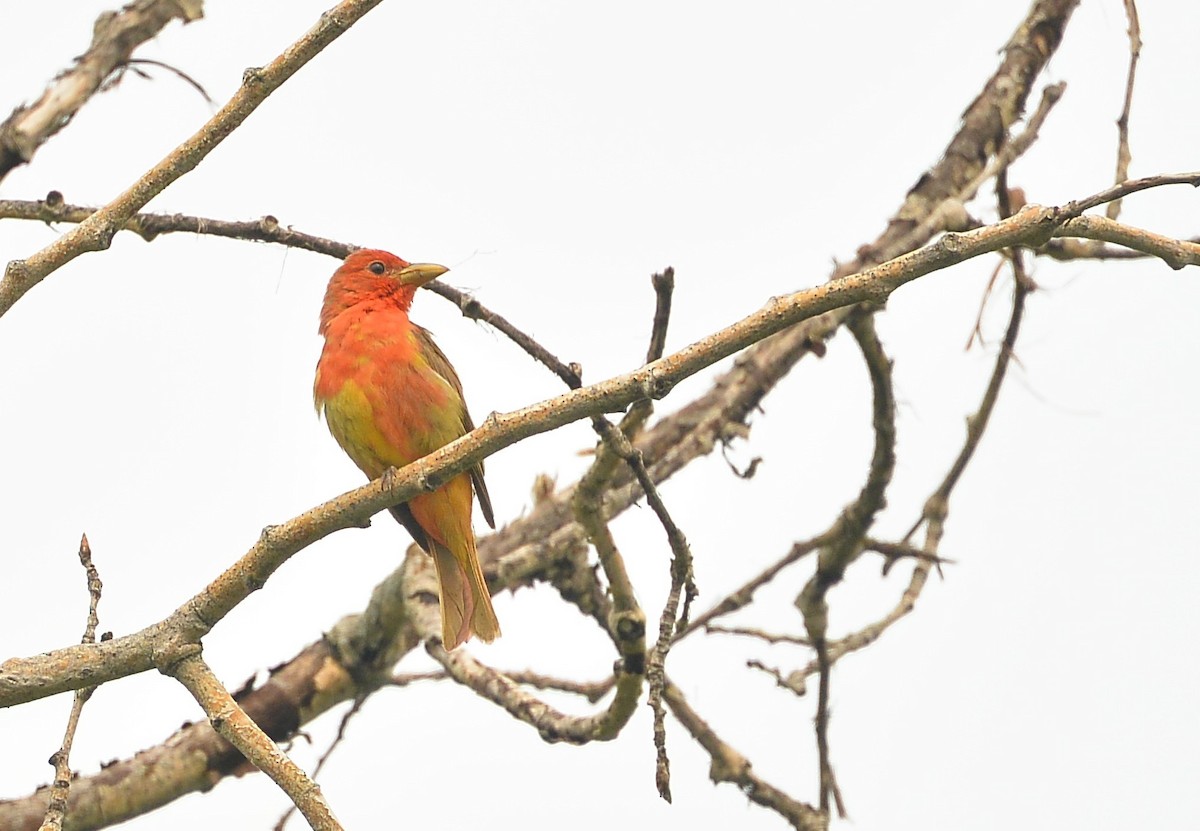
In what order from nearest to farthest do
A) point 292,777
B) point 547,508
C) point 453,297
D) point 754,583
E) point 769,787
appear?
point 292,777 < point 453,297 < point 769,787 < point 754,583 < point 547,508

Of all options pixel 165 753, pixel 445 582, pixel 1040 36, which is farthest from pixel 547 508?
pixel 1040 36

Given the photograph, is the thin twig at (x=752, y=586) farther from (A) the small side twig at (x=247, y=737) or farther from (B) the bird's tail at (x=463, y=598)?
(A) the small side twig at (x=247, y=737)

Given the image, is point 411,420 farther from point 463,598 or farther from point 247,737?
point 247,737

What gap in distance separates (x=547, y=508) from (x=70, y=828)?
7.64ft

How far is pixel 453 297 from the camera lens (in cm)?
452

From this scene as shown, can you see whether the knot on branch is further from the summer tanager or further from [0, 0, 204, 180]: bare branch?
[0, 0, 204, 180]: bare branch

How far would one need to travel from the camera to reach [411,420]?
507 cm

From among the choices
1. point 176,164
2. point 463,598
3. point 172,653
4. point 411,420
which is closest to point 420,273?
point 411,420

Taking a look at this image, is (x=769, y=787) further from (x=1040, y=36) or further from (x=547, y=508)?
(x=1040, y=36)

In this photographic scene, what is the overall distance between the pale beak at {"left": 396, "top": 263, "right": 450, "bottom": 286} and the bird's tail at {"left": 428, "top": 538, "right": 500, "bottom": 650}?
3.13 ft

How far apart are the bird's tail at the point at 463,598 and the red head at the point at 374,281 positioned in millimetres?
933

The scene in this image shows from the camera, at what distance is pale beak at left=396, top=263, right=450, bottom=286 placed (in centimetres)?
553

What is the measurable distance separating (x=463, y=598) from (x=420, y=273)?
1193 millimetres

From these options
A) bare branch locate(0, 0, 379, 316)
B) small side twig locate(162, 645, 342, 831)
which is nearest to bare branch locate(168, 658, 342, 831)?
small side twig locate(162, 645, 342, 831)
